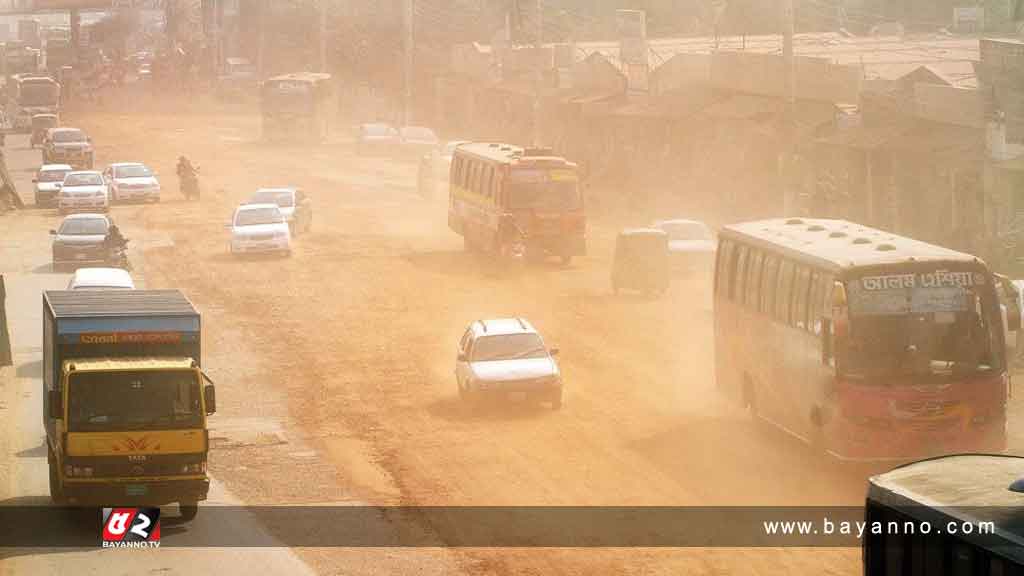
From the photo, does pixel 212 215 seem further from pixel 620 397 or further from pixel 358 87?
pixel 358 87

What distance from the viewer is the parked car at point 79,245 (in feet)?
157

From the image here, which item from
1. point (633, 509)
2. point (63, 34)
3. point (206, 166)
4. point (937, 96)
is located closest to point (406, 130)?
point (206, 166)

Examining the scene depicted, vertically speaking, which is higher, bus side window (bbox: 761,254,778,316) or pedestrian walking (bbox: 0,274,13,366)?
bus side window (bbox: 761,254,778,316)

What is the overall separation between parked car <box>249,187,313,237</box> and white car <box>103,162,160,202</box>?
1209 centimetres

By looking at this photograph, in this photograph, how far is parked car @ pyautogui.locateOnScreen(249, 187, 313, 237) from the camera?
55312mm

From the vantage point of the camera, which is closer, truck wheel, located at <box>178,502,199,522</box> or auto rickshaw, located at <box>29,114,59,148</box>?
truck wheel, located at <box>178,502,199,522</box>

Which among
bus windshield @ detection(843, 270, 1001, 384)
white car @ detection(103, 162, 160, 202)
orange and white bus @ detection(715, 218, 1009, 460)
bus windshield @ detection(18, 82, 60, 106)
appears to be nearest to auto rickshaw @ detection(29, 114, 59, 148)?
bus windshield @ detection(18, 82, 60, 106)

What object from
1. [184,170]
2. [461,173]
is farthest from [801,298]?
[184,170]

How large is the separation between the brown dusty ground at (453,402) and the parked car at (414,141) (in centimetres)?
2667

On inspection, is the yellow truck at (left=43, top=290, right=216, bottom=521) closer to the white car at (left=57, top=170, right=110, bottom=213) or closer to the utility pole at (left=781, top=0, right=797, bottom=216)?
the utility pole at (left=781, top=0, right=797, bottom=216)

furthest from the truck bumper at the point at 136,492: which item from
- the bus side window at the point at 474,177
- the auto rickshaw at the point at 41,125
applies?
the auto rickshaw at the point at 41,125

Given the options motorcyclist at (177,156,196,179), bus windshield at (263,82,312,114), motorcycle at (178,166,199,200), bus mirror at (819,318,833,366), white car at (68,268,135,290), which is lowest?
motorcycle at (178,166,199,200)

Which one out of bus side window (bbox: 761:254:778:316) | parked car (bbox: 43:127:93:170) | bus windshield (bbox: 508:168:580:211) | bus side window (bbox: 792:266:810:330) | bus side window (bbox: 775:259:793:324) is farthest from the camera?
parked car (bbox: 43:127:93:170)

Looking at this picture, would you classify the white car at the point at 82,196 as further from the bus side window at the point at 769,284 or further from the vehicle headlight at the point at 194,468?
the vehicle headlight at the point at 194,468
